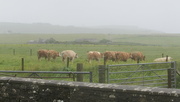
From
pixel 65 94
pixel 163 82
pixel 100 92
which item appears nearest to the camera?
pixel 100 92

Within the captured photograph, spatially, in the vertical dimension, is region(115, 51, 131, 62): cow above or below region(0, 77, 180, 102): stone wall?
below

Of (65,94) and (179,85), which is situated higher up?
(65,94)

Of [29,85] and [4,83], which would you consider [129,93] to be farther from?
[4,83]

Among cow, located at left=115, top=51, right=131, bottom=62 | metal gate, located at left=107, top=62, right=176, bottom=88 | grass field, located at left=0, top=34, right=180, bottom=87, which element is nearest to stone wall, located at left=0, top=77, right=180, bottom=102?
metal gate, located at left=107, top=62, right=176, bottom=88

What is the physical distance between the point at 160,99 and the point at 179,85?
11959 millimetres

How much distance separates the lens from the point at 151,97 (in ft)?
14.6

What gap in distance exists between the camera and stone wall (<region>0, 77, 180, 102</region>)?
4.45m

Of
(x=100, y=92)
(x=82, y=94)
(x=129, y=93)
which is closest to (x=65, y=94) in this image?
(x=82, y=94)

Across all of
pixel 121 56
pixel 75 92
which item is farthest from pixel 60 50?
pixel 75 92

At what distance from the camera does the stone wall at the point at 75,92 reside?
4.45 metres

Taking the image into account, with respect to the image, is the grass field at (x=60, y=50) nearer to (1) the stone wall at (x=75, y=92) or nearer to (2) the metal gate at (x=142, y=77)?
(2) the metal gate at (x=142, y=77)

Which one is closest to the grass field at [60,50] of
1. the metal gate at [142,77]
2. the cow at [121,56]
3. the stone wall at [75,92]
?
the cow at [121,56]

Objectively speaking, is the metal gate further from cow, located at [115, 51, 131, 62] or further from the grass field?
cow, located at [115, 51, 131, 62]

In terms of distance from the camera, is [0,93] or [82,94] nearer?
[82,94]
